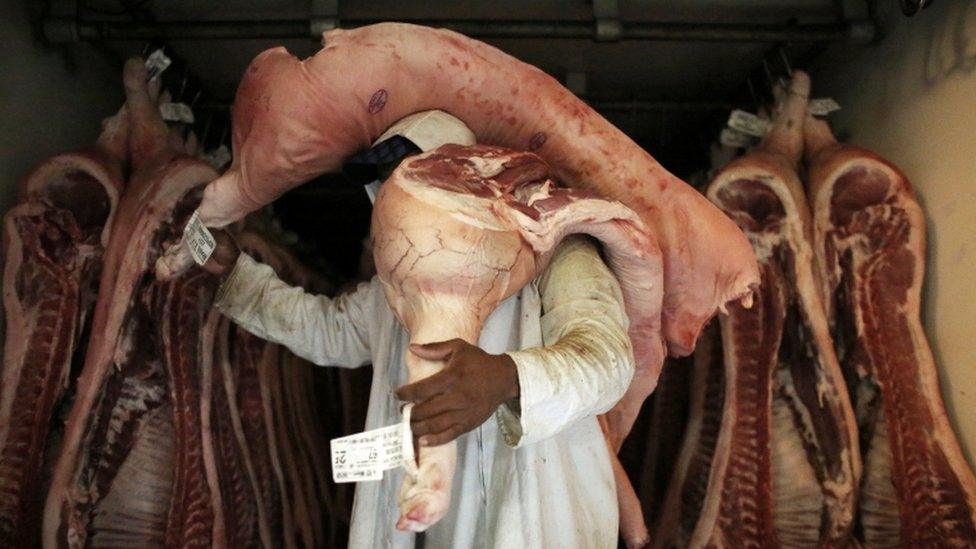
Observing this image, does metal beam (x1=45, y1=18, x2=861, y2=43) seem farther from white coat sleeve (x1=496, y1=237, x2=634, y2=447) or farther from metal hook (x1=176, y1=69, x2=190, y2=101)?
white coat sleeve (x1=496, y1=237, x2=634, y2=447)

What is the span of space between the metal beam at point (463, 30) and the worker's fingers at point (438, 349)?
135 centimetres

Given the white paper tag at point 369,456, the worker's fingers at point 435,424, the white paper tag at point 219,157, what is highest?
the white paper tag at point 219,157

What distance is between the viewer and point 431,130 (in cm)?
169

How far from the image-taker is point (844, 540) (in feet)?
7.16

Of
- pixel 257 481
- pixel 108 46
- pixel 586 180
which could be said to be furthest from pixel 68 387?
pixel 586 180

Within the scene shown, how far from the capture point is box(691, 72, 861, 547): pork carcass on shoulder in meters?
2.19

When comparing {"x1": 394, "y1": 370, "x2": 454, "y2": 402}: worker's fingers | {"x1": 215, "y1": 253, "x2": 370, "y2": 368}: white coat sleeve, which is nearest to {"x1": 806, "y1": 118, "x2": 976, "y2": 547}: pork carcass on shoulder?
{"x1": 215, "y1": 253, "x2": 370, "y2": 368}: white coat sleeve

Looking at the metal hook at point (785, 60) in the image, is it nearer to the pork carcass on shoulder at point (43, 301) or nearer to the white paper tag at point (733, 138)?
the white paper tag at point (733, 138)

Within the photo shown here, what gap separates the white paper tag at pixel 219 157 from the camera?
8.72 feet

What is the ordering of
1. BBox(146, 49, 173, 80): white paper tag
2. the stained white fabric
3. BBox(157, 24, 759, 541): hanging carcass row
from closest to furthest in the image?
the stained white fabric → BBox(157, 24, 759, 541): hanging carcass row → BBox(146, 49, 173, 80): white paper tag

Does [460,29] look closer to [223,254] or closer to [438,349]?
[223,254]

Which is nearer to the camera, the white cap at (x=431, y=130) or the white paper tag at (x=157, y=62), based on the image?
the white cap at (x=431, y=130)

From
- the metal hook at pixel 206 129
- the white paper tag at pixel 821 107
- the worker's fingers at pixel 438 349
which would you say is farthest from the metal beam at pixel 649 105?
the worker's fingers at pixel 438 349

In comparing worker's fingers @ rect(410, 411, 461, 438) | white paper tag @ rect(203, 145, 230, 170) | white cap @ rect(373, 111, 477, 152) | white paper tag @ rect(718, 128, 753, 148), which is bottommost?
worker's fingers @ rect(410, 411, 461, 438)
